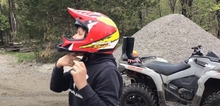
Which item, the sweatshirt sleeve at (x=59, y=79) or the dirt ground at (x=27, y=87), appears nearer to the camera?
the sweatshirt sleeve at (x=59, y=79)

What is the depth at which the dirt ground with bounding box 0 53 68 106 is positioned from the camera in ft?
22.7

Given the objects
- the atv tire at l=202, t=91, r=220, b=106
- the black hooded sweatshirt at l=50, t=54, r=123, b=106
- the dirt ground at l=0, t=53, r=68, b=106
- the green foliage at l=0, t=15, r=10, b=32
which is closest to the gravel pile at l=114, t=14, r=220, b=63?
the dirt ground at l=0, t=53, r=68, b=106

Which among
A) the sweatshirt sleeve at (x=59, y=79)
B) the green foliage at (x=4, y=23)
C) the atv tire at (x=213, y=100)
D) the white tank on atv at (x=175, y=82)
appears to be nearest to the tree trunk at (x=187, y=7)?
the green foliage at (x=4, y=23)

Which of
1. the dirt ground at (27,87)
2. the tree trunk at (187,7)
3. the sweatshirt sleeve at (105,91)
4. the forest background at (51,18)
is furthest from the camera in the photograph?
the tree trunk at (187,7)

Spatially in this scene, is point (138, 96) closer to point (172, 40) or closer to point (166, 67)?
point (166, 67)

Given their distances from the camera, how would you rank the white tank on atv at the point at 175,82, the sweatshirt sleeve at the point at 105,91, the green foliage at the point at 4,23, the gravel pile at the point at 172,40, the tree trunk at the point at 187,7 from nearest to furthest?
the sweatshirt sleeve at the point at 105,91 < the white tank on atv at the point at 175,82 < the gravel pile at the point at 172,40 < the green foliage at the point at 4,23 < the tree trunk at the point at 187,7

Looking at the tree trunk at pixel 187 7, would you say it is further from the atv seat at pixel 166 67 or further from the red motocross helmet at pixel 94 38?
Result: the red motocross helmet at pixel 94 38

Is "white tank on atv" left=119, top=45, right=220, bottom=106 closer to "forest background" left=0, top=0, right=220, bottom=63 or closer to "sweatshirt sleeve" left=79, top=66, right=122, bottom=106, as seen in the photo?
"sweatshirt sleeve" left=79, top=66, right=122, bottom=106

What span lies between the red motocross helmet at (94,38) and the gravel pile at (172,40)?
23.6 ft

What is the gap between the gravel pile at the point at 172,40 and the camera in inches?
372

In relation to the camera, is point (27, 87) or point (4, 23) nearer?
point (27, 87)

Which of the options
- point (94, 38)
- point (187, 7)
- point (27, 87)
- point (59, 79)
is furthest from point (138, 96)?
point (187, 7)

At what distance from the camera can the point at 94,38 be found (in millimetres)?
1874

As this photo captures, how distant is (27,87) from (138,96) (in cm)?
403
